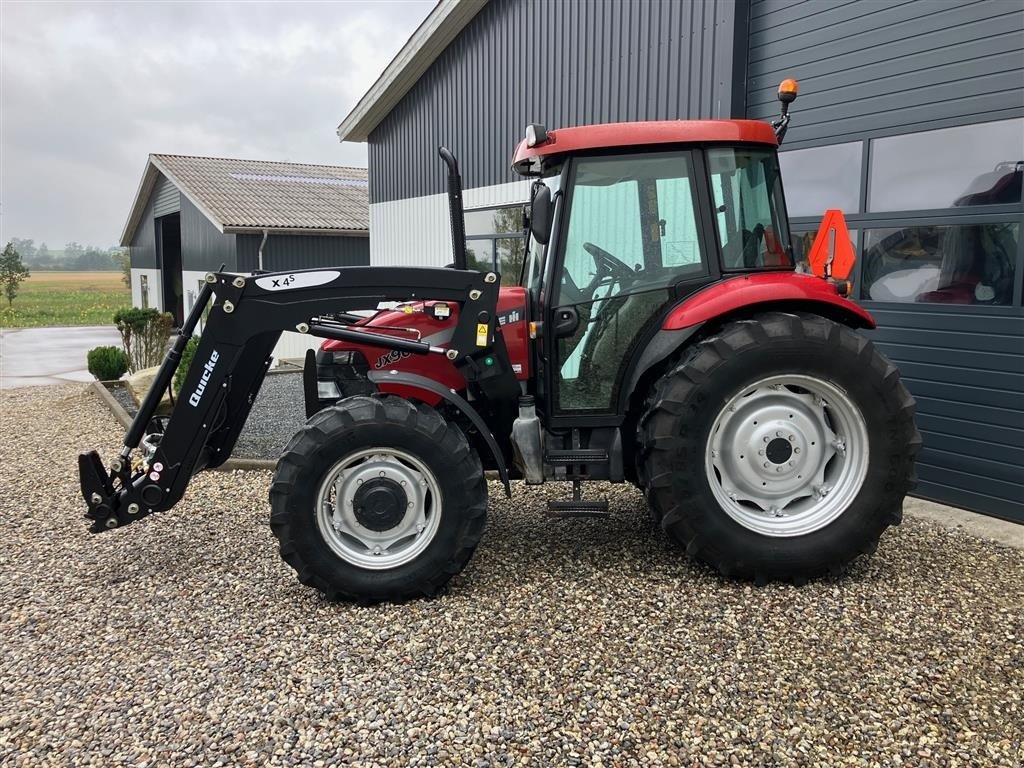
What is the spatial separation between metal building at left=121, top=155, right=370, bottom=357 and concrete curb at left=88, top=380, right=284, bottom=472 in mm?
5344

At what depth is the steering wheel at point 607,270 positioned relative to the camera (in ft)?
14.2

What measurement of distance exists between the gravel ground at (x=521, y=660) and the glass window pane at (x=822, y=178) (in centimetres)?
274

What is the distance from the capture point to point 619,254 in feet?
14.2

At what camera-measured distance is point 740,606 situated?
13.0ft

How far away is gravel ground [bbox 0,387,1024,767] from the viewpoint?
2893mm

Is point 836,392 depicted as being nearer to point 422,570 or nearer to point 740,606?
point 740,606

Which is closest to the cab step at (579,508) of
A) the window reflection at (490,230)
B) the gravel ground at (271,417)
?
the gravel ground at (271,417)

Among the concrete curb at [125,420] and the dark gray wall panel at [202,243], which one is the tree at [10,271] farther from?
the concrete curb at [125,420]

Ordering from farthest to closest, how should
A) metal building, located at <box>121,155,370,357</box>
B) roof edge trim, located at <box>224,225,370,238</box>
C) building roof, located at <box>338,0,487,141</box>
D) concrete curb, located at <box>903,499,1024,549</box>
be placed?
metal building, located at <box>121,155,370,357</box> → roof edge trim, located at <box>224,225,370,238</box> → building roof, located at <box>338,0,487,141</box> → concrete curb, located at <box>903,499,1024,549</box>

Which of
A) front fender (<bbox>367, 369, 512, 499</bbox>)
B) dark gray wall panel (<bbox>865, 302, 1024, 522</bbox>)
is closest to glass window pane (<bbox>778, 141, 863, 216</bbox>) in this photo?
dark gray wall panel (<bbox>865, 302, 1024, 522</bbox>)

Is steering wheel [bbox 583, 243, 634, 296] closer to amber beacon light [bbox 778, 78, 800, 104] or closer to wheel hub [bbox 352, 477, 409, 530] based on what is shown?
amber beacon light [bbox 778, 78, 800, 104]


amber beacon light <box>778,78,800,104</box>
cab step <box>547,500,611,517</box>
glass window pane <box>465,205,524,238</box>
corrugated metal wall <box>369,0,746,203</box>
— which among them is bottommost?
cab step <box>547,500,611,517</box>

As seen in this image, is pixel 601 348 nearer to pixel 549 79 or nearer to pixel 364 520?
pixel 364 520

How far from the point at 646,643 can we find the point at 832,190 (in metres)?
4.37
